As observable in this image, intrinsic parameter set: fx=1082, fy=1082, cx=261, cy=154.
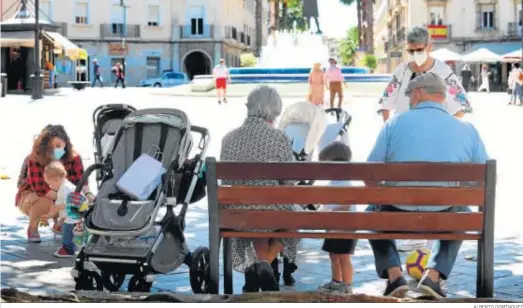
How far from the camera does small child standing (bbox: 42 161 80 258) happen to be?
23.4ft

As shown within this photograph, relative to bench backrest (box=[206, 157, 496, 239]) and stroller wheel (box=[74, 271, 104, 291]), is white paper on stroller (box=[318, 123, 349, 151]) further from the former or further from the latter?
bench backrest (box=[206, 157, 496, 239])

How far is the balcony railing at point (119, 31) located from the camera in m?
59.3

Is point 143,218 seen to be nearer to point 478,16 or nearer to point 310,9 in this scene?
point 310,9

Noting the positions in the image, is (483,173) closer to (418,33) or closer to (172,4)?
(418,33)

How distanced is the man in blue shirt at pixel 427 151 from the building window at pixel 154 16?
5753 centimetres

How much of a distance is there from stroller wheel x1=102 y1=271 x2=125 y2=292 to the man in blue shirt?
1507 mm

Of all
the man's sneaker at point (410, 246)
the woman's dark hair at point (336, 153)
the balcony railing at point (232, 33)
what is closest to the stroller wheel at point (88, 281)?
the woman's dark hair at point (336, 153)

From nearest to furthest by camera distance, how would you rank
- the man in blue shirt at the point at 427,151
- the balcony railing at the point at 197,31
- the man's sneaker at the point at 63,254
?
the man in blue shirt at the point at 427,151 → the man's sneaker at the point at 63,254 → the balcony railing at the point at 197,31

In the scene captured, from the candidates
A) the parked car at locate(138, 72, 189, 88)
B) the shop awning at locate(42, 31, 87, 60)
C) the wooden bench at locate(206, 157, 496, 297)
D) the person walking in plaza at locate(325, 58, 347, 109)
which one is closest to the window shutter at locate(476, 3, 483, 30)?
the parked car at locate(138, 72, 189, 88)

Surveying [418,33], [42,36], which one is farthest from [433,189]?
[42,36]

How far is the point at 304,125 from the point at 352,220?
2527 millimetres

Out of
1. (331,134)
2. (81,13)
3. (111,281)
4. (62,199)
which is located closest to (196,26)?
(81,13)

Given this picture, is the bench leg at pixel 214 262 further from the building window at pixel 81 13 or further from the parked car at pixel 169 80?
the building window at pixel 81 13

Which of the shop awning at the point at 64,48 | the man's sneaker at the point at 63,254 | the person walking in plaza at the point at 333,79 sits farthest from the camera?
the shop awning at the point at 64,48
